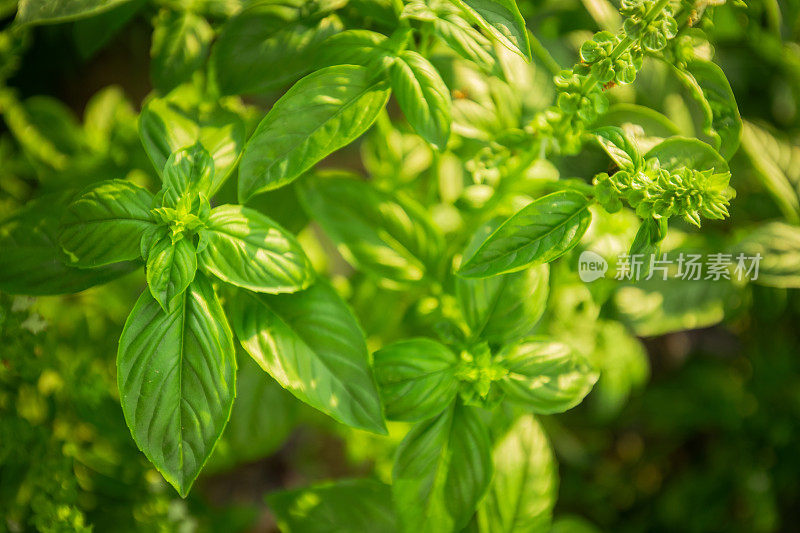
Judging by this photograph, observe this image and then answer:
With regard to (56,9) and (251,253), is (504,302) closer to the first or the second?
(251,253)

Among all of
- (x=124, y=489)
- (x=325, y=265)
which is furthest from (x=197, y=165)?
(x=124, y=489)

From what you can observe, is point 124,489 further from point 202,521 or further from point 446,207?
point 446,207

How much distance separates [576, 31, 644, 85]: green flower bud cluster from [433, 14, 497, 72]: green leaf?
10 cm

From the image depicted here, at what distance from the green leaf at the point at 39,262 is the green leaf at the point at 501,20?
1.63 feet

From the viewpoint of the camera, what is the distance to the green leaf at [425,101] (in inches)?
23.0

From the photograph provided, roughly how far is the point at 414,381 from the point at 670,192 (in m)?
0.34

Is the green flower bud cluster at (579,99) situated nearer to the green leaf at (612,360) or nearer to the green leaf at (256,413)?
the green leaf at (612,360)

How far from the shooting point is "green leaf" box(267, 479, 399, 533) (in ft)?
2.58

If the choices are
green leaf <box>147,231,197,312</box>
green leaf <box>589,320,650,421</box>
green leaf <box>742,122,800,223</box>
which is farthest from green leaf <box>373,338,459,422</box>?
green leaf <box>742,122,800,223</box>

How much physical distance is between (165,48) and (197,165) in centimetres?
29

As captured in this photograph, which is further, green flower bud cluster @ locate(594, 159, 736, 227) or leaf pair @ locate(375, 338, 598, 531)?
leaf pair @ locate(375, 338, 598, 531)

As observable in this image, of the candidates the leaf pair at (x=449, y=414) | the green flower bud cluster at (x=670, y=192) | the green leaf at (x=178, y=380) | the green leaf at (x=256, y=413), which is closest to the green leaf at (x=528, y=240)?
the green flower bud cluster at (x=670, y=192)

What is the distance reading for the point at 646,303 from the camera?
0.92 m

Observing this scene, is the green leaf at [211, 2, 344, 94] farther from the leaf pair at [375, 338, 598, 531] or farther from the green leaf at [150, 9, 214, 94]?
the leaf pair at [375, 338, 598, 531]
